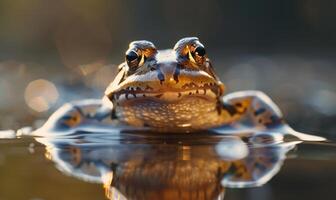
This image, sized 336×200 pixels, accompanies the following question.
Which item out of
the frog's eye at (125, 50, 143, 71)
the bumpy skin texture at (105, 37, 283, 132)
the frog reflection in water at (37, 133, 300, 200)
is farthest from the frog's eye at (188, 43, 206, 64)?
the frog reflection in water at (37, 133, 300, 200)

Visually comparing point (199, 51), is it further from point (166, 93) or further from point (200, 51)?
point (166, 93)

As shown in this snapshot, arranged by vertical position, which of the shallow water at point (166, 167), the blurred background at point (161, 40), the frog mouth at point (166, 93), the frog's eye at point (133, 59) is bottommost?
the shallow water at point (166, 167)

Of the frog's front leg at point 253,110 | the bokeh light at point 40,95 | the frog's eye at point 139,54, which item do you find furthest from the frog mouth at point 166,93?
the bokeh light at point 40,95

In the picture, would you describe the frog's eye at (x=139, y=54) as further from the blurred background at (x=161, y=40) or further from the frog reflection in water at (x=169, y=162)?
the blurred background at (x=161, y=40)

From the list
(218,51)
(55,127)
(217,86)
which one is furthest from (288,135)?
(218,51)

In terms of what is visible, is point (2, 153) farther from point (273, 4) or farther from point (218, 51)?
point (273, 4)

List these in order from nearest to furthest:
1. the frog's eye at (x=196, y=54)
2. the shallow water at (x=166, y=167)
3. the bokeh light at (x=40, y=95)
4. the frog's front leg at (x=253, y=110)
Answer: the shallow water at (x=166, y=167), the frog's eye at (x=196, y=54), the frog's front leg at (x=253, y=110), the bokeh light at (x=40, y=95)
